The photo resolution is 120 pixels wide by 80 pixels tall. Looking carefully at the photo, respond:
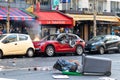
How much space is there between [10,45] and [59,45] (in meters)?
3.93

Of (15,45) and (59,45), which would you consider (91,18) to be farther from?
(15,45)

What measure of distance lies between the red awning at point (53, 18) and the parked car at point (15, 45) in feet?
33.4

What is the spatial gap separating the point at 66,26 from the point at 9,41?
49.1 ft

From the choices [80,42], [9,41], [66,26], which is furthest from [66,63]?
[66,26]

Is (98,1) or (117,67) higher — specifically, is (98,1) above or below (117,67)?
above

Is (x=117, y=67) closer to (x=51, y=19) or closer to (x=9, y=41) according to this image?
(x=9, y=41)

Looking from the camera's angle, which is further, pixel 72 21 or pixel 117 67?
pixel 72 21

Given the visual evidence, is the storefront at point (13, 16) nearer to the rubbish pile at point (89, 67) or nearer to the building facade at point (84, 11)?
the building facade at point (84, 11)

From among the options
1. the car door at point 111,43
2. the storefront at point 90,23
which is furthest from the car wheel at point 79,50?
the storefront at point 90,23

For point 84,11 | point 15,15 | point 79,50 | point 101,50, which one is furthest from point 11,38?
point 84,11

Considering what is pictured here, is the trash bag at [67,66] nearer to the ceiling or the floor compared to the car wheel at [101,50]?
nearer to the ceiling

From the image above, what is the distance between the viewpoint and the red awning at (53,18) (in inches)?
1441

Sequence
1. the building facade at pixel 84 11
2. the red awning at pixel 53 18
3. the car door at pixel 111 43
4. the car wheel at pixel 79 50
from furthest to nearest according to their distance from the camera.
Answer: the building facade at pixel 84 11
the red awning at pixel 53 18
the car door at pixel 111 43
the car wheel at pixel 79 50

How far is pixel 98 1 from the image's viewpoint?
47.5 metres
